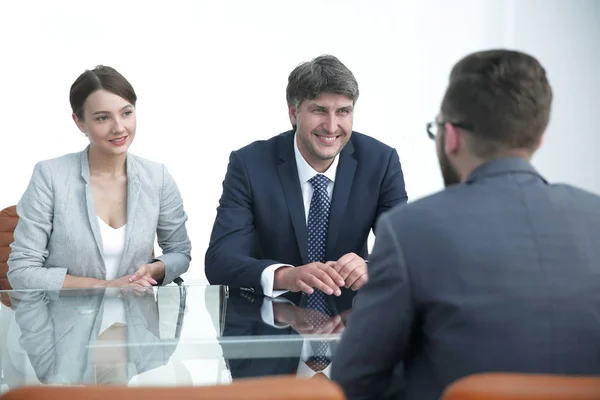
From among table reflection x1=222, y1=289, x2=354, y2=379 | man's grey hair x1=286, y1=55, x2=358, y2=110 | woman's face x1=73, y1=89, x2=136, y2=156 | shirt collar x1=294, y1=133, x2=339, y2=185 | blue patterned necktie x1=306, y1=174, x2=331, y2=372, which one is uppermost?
man's grey hair x1=286, y1=55, x2=358, y2=110

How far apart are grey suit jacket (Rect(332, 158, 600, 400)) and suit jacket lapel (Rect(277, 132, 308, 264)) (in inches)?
59.8

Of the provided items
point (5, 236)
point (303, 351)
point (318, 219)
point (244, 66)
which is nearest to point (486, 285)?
point (303, 351)

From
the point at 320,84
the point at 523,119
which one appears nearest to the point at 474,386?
the point at 523,119

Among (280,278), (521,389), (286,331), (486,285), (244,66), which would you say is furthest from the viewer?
(244,66)

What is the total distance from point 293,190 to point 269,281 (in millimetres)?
506

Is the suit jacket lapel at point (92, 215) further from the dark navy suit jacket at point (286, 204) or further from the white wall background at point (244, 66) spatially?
the white wall background at point (244, 66)

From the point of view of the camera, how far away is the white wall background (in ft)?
19.2

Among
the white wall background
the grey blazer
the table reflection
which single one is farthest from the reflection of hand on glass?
the white wall background

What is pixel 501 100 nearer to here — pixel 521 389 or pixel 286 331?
pixel 521 389

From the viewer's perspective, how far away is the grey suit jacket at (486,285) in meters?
1.46

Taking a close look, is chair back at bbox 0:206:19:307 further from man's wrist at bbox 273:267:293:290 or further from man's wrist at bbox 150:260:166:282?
man's wrist at bbox 273:267:293:290

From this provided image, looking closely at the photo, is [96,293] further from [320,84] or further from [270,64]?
[270,64]

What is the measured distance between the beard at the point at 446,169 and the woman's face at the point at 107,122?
1776 mm

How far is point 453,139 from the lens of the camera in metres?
1.66
